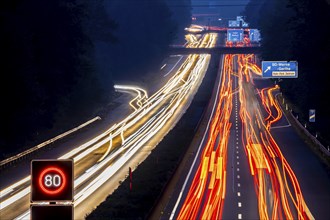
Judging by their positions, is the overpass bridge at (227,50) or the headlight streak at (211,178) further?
the overpass bridge at (227,50)

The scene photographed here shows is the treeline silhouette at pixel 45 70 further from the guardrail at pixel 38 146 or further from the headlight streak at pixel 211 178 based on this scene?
the headlight streak at pixel 211 178

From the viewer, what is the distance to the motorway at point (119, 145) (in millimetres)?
44062

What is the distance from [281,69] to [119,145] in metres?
19.4

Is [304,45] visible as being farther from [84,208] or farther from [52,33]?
[84,208]

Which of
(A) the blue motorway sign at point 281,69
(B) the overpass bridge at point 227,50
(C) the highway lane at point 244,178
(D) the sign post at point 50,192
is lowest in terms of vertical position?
(C) the highway lane at point 244,178

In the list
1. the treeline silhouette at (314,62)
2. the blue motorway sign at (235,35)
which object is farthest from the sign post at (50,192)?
the blue motorway sign at (235,35)

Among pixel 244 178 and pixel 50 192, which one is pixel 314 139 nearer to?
pixel 244 178

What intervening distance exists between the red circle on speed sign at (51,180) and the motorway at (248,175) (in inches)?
1076

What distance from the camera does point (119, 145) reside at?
71125 millimetres

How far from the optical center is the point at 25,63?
218 ft

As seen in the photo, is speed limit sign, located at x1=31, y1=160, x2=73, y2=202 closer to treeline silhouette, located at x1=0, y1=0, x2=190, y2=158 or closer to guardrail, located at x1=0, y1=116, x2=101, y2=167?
guardrail, located at x1=0, y1=116, x2=101, y2=167

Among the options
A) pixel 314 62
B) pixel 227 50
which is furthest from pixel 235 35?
pixel 314 62

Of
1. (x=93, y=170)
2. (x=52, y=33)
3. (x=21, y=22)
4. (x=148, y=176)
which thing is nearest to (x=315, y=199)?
(x=148, y=176)

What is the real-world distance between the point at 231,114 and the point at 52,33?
87.3 feet
